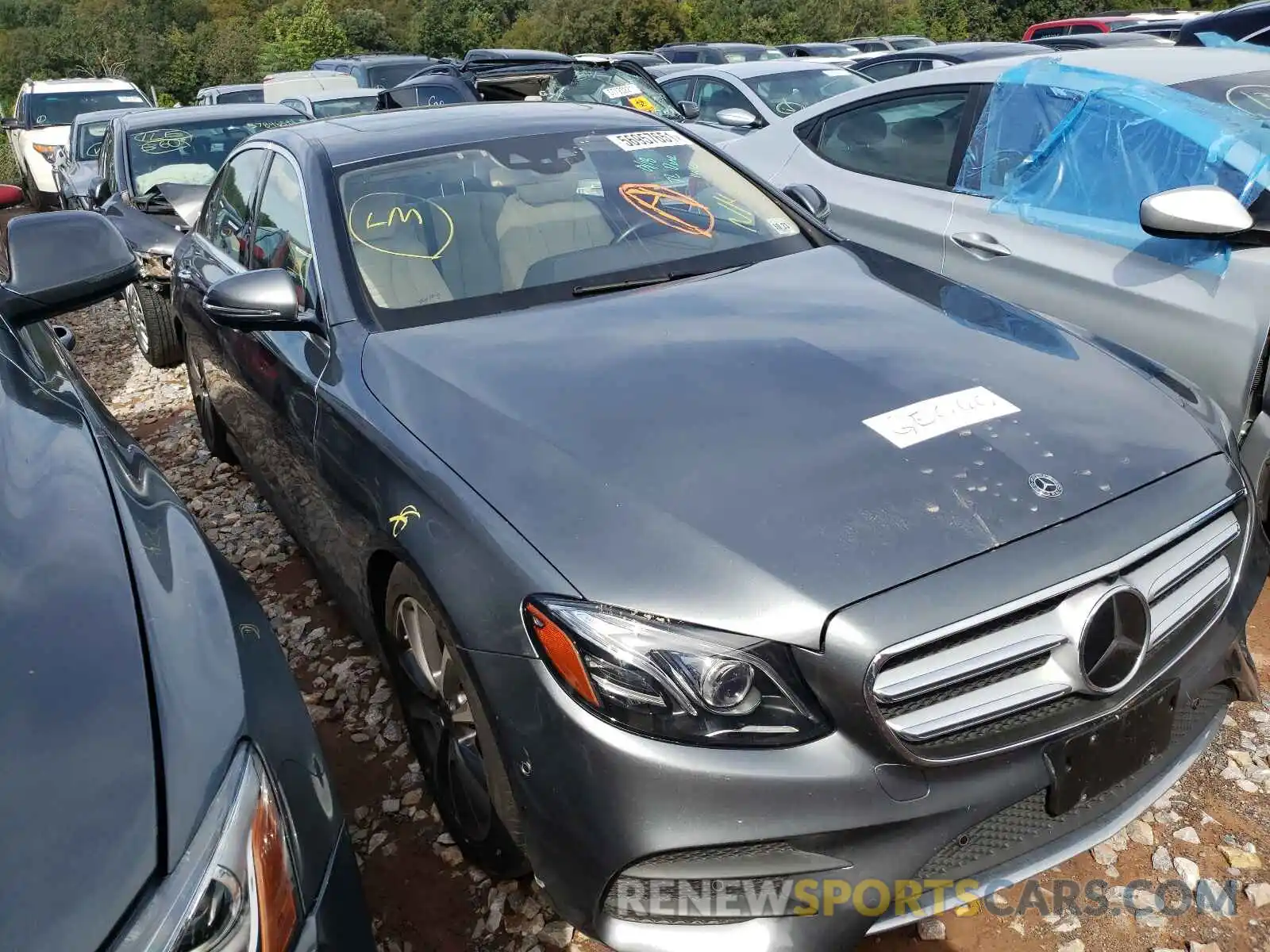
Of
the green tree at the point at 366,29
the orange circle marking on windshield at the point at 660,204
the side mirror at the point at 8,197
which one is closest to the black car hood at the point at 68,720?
the orange circle marking on windshield at the point at 660,204

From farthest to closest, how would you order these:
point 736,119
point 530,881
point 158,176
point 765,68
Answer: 1. point 765,68
2. point 158,176
3. point 736,119
4. point 530,881

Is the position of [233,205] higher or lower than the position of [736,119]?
higher

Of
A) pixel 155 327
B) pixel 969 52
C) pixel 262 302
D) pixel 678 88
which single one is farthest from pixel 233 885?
pixel 678 88

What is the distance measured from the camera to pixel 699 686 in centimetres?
155

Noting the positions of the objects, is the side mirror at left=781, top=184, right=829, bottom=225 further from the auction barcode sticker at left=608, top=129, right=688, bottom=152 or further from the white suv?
the white suv

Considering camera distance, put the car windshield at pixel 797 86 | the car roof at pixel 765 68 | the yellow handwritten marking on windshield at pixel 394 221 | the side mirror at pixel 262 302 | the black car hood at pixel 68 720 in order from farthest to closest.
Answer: the car roof at pixel 765 68 < the car windshield at pixel 797 86 < the yellow handwritten marking on windshield at pixel 394 221 < the side mirror at pixel 262 302 < the black car hood at pixel 68 720

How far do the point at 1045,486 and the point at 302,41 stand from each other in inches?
2409

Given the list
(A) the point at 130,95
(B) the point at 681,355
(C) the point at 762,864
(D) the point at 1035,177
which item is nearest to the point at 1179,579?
(C) the point at 762,864

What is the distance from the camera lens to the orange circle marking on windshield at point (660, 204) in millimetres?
2961

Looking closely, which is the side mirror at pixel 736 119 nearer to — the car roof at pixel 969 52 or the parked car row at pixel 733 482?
the parked car row at pixel 733 482

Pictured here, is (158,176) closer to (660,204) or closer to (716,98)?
(660,204)

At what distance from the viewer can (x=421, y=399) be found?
217 cm

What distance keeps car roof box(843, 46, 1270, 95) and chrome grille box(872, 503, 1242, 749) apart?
8.34 ft

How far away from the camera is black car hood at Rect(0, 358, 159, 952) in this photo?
1.03 m
